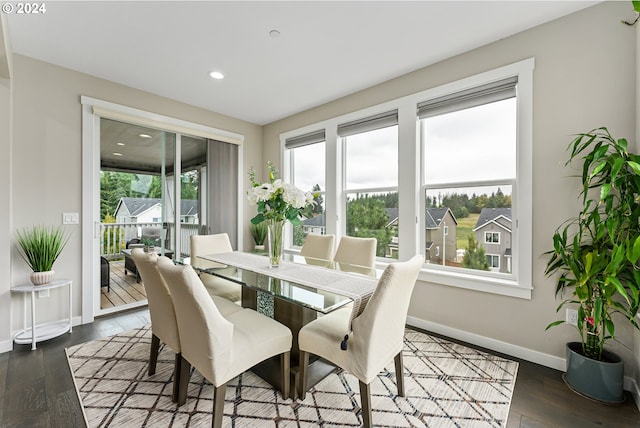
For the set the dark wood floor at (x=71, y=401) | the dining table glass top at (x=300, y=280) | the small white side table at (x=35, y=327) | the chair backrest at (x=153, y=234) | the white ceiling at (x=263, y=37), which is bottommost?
the dark wood floor at (x=71, y=401)

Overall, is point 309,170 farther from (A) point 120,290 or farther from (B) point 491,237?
(A) point 120,290

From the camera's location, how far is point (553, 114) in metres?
2.12

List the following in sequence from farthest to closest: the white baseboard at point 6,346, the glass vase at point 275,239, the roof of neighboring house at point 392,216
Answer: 1. the roof of neighboring house at point 392,216
2. the white baseboard at point 6,346
3. the glass vase at point 275,239

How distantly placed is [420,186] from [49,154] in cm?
380

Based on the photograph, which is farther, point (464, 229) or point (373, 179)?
point (373, 179)

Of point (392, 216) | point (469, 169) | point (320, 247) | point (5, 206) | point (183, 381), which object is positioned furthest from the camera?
point (392, 216)

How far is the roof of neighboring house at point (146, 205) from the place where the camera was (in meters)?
3.46

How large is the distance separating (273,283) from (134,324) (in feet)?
6.96

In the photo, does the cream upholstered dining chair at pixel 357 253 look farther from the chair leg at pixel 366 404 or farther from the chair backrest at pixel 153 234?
the chair backrest at pixel 153 234

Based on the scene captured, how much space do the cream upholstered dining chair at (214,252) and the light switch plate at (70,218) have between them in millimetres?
1216

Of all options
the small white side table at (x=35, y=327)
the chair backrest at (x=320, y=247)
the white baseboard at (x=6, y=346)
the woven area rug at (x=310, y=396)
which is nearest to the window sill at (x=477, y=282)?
the woven area rug at (x=310, y=396)

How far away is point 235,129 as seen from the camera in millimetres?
4316

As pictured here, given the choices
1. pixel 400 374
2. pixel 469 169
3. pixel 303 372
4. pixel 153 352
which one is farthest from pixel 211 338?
pixel 469 169

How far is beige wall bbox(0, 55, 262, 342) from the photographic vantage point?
2562 mm
